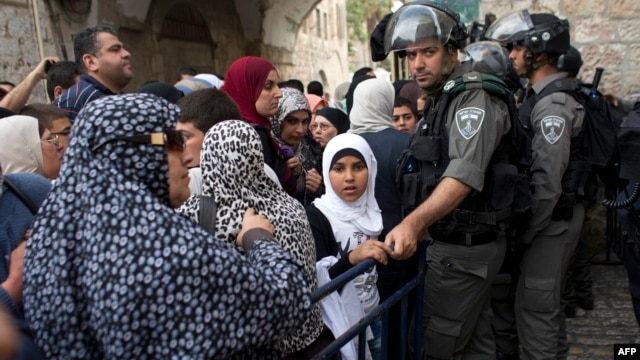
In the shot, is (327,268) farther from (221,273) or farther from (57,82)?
(57,82)

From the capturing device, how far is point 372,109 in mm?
3363

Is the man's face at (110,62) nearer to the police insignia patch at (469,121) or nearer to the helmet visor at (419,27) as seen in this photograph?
the helmet visor at (419,27)

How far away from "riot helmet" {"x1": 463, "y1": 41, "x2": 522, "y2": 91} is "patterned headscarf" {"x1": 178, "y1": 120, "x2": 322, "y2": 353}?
7.59 ft

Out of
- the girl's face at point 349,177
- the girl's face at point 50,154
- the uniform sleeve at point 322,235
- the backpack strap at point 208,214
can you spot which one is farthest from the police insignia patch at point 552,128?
the girl's face at point 50,154

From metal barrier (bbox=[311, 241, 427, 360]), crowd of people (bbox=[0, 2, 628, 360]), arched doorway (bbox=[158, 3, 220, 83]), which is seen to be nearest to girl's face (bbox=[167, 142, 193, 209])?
crowd of people (bbox=[0, 2, 628, 360])

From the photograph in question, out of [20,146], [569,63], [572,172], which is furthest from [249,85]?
[569,63]

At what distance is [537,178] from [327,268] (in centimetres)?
159

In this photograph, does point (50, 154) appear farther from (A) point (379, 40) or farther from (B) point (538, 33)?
(B) point (538, 33)

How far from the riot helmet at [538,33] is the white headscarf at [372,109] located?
974 mm

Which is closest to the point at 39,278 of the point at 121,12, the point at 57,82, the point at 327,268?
the point at 327,268

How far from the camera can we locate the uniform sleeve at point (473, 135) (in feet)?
7.47

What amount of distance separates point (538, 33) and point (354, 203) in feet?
6.37

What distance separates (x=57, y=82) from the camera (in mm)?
3906

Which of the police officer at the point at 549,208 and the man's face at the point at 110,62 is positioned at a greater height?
the man's face at the point at 110,62
